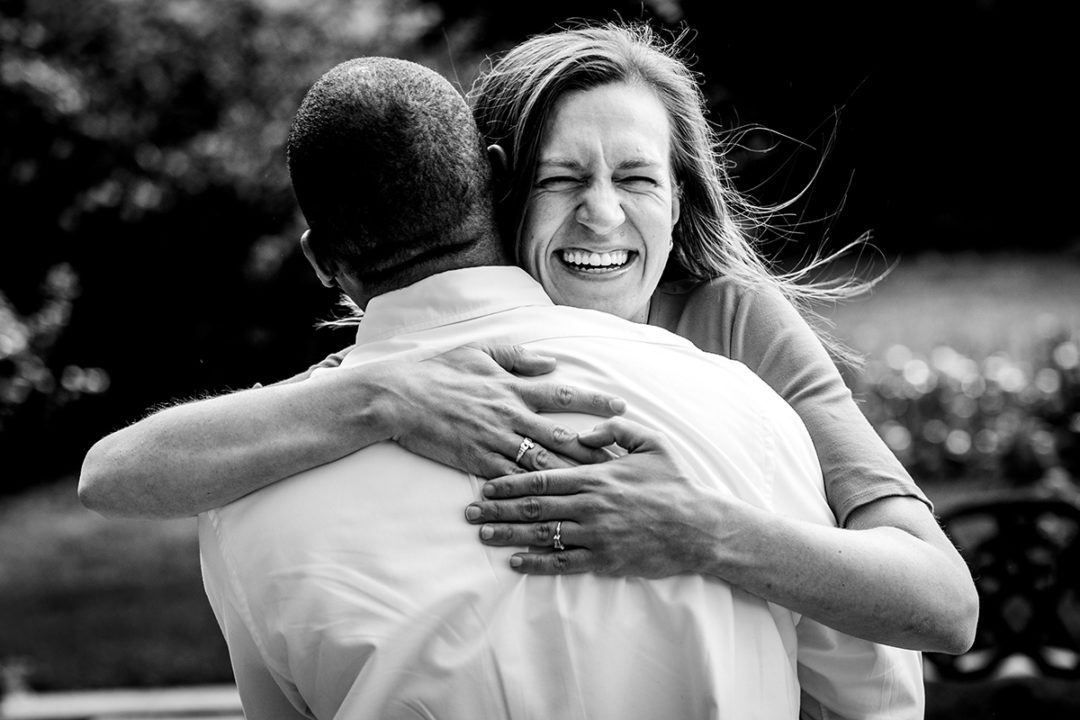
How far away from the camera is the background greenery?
6.05 metres

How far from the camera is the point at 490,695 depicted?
1687 millimetres

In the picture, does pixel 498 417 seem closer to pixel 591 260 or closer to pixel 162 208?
pixel 591 260

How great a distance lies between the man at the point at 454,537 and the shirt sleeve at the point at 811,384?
95 mm

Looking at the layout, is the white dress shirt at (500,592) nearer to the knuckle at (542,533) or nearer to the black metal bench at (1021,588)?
the knuckle at (542,533)

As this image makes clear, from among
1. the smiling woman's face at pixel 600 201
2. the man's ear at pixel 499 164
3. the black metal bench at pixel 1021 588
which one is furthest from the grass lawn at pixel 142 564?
the man's ear at pixel 499 164

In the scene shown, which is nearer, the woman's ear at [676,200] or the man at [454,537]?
the man at [454,537]

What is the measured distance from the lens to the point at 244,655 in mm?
1856

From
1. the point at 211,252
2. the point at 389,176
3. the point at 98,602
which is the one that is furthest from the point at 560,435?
the point at 211,252

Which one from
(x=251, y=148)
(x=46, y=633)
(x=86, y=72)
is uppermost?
(x=86, y=72)

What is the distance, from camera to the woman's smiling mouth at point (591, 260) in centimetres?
231

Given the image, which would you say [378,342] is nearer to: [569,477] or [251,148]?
[569,477]

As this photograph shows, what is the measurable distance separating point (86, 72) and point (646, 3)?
5114mm

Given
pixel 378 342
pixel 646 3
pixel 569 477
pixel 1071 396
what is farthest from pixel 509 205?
pixel 1071 396

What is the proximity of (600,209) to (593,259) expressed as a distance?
0.11 meters
